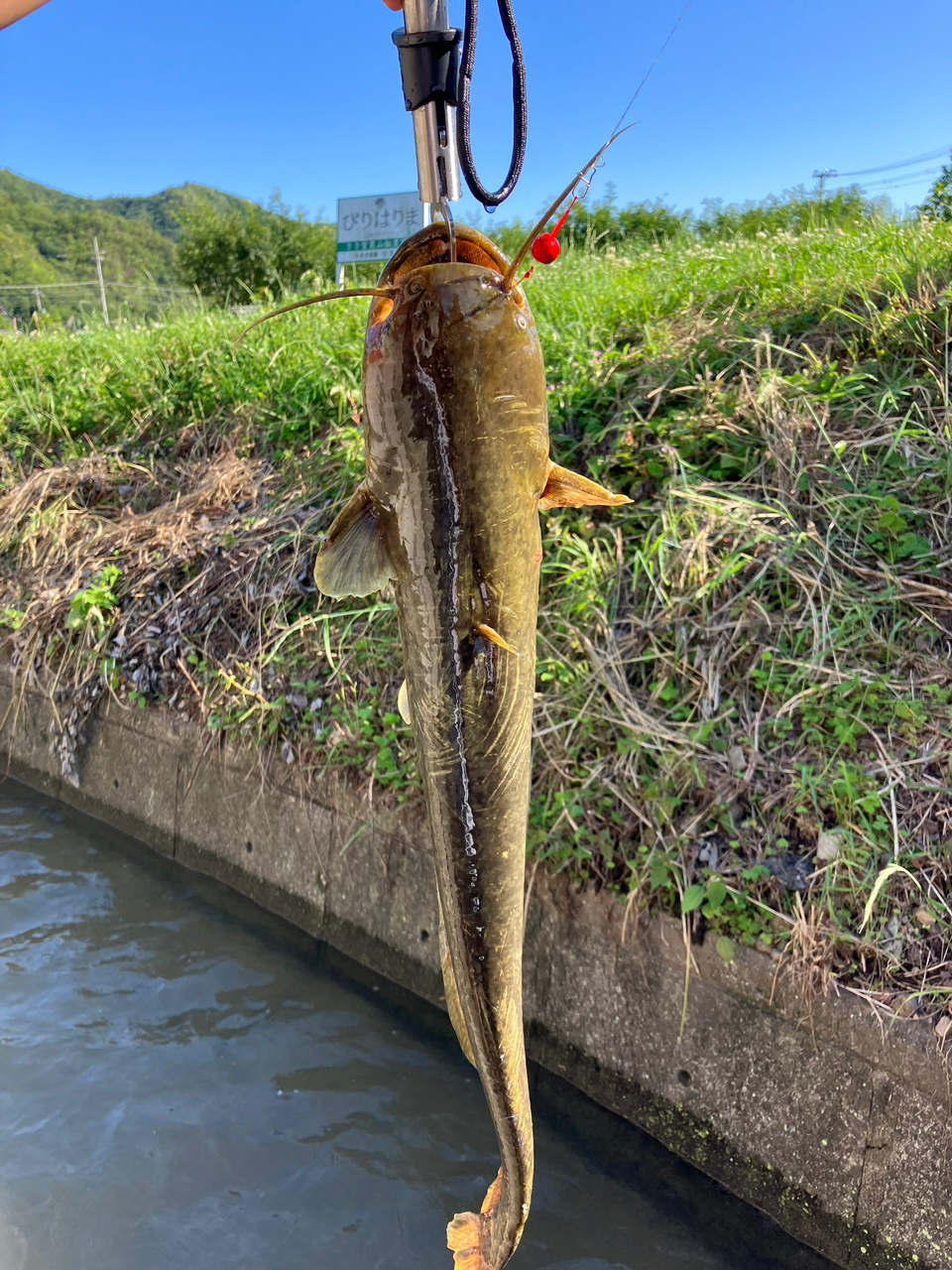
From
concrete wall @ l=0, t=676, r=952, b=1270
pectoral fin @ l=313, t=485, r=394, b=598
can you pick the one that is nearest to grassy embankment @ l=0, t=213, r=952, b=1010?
concrete wall @ l=0, t=676, r=952, b=1270

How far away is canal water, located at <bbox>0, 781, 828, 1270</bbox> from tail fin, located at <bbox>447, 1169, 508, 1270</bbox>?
3.07ft

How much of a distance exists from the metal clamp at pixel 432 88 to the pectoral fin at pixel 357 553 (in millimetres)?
444

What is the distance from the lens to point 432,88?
45.4 inches

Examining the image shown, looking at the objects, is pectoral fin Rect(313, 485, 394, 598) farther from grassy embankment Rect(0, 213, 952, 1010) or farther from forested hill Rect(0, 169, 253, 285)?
forested hill Rect(0, 169, 253, 285)

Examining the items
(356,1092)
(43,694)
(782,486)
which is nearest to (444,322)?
(782,486)

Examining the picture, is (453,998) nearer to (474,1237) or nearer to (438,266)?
(474,1237)

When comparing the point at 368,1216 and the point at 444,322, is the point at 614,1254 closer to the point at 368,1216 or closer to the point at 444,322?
the point at 368,1216

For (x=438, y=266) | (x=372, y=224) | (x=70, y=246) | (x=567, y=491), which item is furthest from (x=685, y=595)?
(x=70, y=246)

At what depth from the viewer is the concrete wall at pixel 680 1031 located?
83.0 inches

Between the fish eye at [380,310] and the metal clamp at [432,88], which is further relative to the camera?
the metal clamp at [432,88]

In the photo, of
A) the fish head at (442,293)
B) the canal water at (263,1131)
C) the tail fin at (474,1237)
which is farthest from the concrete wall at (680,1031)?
the fish head at (442,293)

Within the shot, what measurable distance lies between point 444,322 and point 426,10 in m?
0.57

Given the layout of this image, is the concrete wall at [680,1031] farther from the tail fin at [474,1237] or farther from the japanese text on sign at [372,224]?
the japanese text on sign at [372,224]

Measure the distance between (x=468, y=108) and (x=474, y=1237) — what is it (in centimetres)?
190
